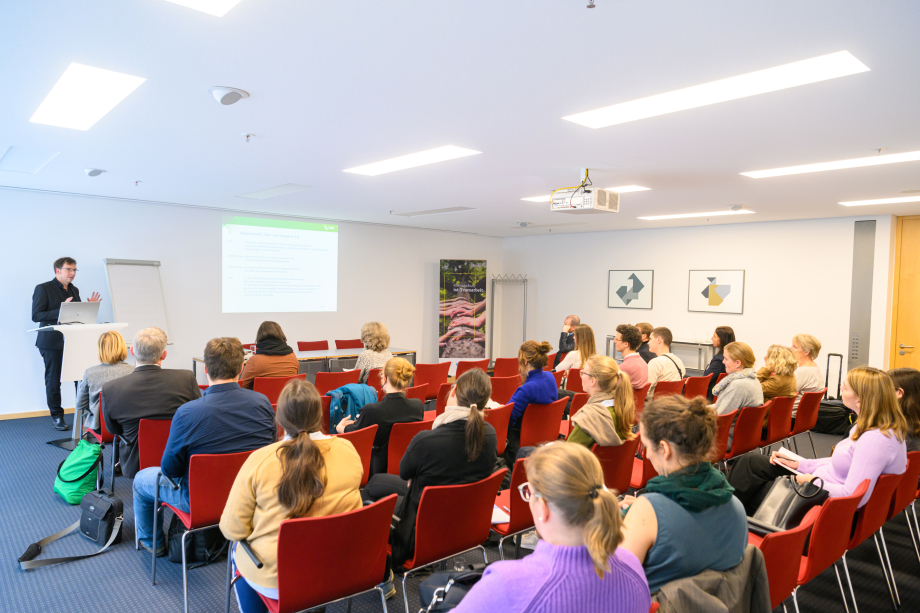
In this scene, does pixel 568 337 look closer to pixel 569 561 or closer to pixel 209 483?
pixel 209 483

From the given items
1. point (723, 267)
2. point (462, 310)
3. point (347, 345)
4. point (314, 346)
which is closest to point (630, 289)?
point (723, 267)

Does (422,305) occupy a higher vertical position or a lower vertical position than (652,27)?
lower

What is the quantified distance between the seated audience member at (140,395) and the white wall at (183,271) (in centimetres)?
474

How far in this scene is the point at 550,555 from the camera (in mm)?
1271

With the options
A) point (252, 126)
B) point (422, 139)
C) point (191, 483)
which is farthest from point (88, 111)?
point (191, 483)

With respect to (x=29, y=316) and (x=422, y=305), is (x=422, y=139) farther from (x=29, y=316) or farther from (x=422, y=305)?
(x=422, y=305)

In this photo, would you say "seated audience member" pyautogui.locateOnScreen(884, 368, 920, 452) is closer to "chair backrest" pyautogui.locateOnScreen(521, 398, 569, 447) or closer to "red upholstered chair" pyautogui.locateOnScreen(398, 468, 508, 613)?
"chair backrest" pyautogui.locateOnScreen(521, 398, 569, 447)

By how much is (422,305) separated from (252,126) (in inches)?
295

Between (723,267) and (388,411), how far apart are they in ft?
25.9

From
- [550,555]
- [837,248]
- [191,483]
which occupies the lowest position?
[191,483]

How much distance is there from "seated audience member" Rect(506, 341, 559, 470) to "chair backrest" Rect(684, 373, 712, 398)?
1828mm

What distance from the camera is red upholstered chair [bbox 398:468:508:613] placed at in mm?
2287

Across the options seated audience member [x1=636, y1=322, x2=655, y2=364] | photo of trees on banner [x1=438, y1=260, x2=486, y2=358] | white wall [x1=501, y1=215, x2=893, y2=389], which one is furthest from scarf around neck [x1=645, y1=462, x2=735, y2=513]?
photo of trees on banner [x1=438, y1=260, x2=486, y2=358]

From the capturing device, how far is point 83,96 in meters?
3.39
